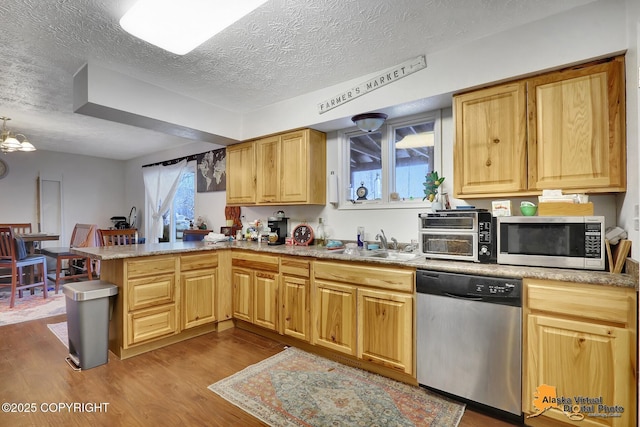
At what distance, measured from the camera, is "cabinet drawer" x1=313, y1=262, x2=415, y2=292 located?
2.21m

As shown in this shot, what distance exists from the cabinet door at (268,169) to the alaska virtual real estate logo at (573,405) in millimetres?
2744

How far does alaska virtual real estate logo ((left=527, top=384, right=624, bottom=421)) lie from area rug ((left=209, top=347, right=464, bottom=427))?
1.49 feet

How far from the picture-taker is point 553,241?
1.87m

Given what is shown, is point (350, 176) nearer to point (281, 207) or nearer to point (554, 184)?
point (281, 207)

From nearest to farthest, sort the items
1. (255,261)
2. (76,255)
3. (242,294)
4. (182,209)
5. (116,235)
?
(255,261), (242,294), (116,235), (76,255), (182,209)

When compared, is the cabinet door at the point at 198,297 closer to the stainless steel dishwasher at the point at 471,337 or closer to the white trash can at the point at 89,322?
the white trash can at the point at 89,322

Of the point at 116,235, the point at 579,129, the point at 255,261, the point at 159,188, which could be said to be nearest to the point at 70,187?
the point at 159,188

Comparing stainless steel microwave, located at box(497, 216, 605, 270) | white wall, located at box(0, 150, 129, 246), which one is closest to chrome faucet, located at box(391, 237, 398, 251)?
stainless steel microwave, located at box(497, 216, 605, 270)

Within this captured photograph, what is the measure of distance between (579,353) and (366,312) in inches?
49.9

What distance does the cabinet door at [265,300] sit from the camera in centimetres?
297

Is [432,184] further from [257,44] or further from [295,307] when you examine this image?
[257,44]

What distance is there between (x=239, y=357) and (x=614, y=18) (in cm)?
350

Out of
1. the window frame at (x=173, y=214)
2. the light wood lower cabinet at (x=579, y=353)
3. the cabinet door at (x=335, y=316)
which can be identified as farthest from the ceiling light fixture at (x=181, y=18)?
the window frame at (x=173, y=214)

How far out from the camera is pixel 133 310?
8.77 ft
